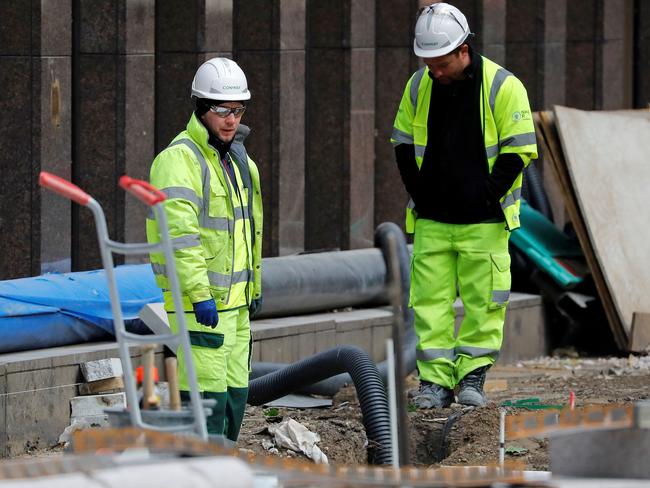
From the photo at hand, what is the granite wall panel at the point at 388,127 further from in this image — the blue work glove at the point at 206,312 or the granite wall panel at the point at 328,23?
the blue work glove at the point at 206,312

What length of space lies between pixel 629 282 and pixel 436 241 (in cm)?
390

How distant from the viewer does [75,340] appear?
9266 mm

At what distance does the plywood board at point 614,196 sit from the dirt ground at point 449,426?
1.84m

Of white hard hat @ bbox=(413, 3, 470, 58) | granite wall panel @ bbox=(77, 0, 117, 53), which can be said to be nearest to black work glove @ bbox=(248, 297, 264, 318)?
white hard hat @ bbox=(413, 3, 470, 58)

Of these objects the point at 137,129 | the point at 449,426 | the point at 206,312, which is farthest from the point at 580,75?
the point at 206,312

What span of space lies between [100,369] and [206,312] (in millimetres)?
2041

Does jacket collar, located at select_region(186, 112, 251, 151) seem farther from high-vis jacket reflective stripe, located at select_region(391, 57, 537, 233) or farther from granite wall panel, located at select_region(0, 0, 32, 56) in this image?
granite wall panel, located at select_region(0, 0, 32, 56)

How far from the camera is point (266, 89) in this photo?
12.8 metres

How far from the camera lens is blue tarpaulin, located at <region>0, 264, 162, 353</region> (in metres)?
8.88

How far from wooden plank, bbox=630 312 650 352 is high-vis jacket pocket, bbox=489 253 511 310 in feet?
11.8

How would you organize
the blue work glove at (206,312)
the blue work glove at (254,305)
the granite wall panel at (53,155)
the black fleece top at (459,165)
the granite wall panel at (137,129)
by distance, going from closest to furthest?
the blue work glove at (206,312), the blue work glove at (254,305), the black fleece top at (459,165), the granite wall panel at (53,155), the granite wall panel at (137,129)

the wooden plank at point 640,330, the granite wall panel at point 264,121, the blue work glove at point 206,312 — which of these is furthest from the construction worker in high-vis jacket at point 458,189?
the granite wall panel at point 264,121

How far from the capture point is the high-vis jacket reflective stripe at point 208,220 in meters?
6.96

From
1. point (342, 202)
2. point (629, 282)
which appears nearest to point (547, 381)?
point (629, 282)
